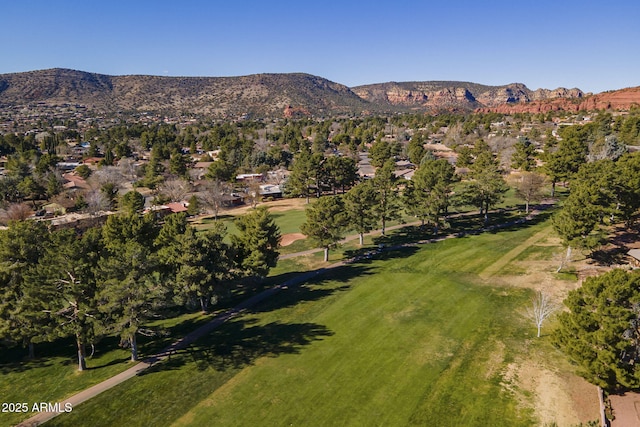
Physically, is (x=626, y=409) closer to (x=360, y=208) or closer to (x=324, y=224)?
(x=324, y=224)

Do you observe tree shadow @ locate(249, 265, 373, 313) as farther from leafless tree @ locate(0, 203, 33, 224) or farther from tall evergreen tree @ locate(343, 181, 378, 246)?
leafless tree @ locate(0, 203, 33, 224)

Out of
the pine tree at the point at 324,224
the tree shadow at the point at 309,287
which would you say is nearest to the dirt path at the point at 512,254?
the tree shadow at the point at 309,287

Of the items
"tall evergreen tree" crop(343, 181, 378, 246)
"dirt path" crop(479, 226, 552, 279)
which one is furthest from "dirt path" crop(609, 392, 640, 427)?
"tall evergreen tree" crop(343, 181, 378, 246)

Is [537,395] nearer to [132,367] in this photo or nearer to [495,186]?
[132,367]

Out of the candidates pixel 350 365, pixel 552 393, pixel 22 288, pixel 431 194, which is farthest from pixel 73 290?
pixel 431 194

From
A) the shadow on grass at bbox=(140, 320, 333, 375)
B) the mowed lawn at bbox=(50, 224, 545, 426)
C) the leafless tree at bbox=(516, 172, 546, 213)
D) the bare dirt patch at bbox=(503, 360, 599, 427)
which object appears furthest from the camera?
the leafless tree at bbox=(516, 172, 546, 213)

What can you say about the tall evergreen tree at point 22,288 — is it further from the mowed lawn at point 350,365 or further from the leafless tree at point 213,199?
the leafless tree at point 213,199

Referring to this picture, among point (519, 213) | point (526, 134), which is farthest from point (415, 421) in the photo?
point (526, 134)
